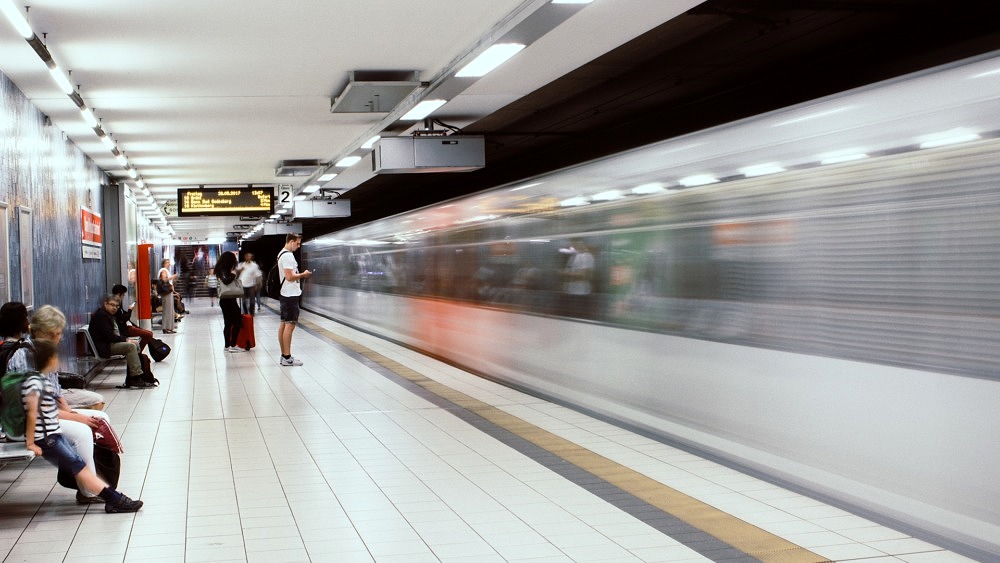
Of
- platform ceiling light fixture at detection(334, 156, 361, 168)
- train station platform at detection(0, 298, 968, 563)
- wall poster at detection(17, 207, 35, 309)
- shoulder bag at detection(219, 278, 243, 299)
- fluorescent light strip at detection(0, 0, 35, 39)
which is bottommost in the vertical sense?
train station platform at detection(0, 298, 968, 563)

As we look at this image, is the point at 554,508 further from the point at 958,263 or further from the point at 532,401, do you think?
the point at 532,401

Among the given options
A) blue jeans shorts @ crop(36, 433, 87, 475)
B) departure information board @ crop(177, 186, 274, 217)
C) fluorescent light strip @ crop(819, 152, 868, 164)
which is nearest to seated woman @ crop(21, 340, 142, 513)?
blue jeans shorts @ crop(36, 433, 87, 475)

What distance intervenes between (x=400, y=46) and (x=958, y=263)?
16.1ft

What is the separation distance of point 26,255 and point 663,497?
5.75 m

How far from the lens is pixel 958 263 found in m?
3.93

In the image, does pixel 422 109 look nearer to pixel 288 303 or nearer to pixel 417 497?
pixel 288 303

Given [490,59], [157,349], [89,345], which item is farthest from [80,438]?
[157,349]

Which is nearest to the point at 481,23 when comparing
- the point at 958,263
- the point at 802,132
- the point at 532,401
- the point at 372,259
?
the point at 802,132

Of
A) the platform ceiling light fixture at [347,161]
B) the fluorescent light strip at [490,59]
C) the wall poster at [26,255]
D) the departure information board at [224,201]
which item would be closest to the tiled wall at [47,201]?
the wall poster at [26,255]

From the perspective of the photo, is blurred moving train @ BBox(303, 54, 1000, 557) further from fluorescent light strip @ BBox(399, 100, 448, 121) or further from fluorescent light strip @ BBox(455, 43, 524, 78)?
fluorescent light strip @ BBox(399, 100, 448, 121)

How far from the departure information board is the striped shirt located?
12391 millimetres

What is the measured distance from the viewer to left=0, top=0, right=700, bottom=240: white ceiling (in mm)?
6352

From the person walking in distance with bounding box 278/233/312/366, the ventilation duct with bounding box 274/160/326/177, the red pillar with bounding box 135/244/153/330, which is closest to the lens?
the person walking in distance with bounding box 278/233/312/366

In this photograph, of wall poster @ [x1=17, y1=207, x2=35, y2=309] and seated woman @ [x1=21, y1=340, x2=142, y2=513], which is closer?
seated woman @ [x1=21, y1=340, x2=142, y2=513]
